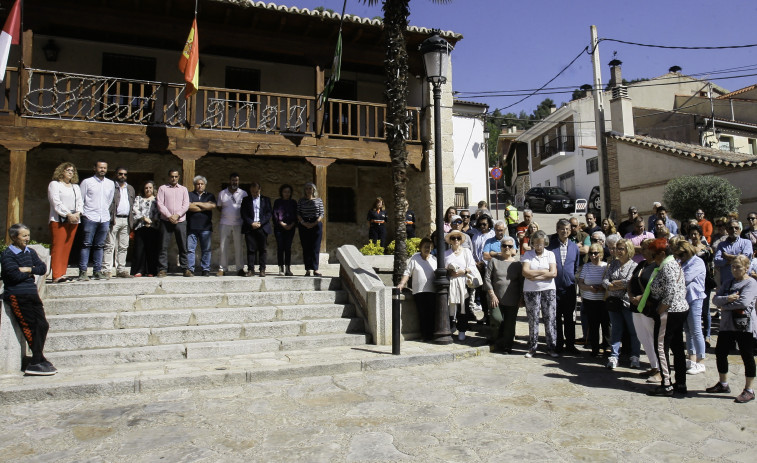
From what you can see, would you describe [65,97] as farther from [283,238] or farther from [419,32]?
[419,32]

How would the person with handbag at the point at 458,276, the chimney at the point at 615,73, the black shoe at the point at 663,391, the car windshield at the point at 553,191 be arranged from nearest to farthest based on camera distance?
the black shoe at the point at 663,391 → the person with handbag at the point at 458,276 → the chimney at the point at 615,73 → the car windshield at the point at 553,191

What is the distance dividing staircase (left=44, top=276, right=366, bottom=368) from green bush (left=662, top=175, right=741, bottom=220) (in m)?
11.4

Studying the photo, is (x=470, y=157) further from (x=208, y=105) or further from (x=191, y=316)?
(x=191, y=316)

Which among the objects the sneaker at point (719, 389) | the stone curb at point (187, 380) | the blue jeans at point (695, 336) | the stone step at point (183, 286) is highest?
the stone step at point (183, 286)

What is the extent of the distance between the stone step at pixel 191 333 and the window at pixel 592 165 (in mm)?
27808

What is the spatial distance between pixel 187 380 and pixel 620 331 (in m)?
4.93

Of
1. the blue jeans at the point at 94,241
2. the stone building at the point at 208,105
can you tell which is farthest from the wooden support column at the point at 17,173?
the blue jeans at the point at 94,241

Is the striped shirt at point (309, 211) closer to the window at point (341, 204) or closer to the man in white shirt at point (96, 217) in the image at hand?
the man in white shirt at point (96, 217)

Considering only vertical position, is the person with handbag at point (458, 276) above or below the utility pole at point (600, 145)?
below

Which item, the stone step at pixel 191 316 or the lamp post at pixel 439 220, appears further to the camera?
the lamp post at pixel 439 220

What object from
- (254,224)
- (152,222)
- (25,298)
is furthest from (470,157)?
(25,298)

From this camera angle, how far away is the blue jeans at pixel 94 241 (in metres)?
7.26

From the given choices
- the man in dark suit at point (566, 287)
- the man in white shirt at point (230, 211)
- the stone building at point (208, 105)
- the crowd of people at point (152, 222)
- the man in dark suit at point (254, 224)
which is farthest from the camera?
the stone building at point (208, 105)

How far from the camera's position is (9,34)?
30.7 ft
